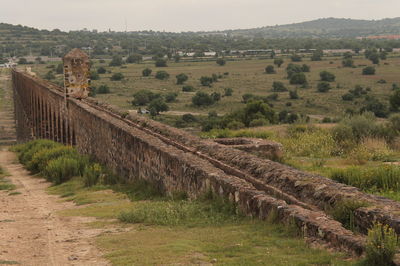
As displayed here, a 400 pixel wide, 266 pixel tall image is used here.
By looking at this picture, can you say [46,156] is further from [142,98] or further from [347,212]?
[142,98]

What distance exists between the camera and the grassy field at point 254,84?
50.5m

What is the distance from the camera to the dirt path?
6.79m

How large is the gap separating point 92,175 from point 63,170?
164 cm

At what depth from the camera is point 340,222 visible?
673 cm

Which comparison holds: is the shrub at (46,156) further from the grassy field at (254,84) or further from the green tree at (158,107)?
the grassy field at (254,84)

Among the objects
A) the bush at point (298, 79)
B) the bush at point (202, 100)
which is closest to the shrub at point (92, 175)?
the bush at point (202, 100)

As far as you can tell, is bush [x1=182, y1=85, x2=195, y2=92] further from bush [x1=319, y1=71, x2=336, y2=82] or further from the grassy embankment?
the grassy embankment

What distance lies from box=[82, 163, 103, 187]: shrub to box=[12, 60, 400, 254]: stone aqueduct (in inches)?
15.2

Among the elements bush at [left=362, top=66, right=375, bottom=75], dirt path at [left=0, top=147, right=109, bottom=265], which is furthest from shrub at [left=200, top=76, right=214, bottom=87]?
dirt path at [left=0, top=147, right=109, bottom=265]

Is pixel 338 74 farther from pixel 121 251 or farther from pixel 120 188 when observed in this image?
pixel 121 251

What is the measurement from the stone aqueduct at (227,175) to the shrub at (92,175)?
0.39 m

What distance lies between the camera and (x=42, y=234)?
27.5 ft

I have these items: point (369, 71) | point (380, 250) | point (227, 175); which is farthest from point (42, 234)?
point (369, 71)

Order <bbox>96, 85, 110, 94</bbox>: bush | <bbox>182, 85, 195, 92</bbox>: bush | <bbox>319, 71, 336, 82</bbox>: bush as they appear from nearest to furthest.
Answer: <bbox>96, 85, 110, 94</bbox>: bush < <bbox>182, 85, 195, 92</bbox>: bush < <bbox>319, 71, 336, 82</bbox>: bush
